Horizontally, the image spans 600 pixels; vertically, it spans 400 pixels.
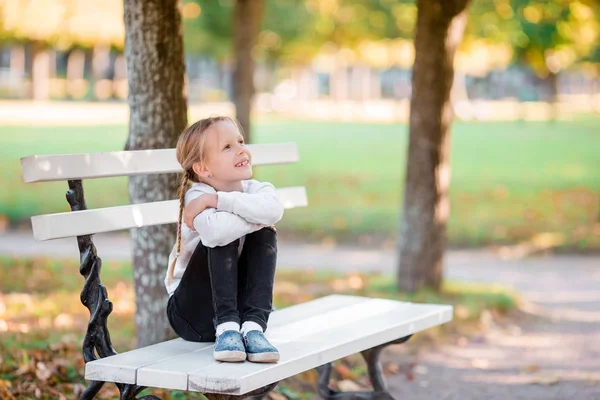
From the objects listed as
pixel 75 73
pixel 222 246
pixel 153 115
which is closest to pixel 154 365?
pixel 222 246

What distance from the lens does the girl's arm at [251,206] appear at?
3590 millimetres

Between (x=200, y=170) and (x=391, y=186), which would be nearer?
(x=200, y=170)

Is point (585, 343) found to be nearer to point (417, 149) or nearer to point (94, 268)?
point (417, 149)

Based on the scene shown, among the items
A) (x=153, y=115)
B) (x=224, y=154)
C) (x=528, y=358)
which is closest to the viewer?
(x=224, y=154)

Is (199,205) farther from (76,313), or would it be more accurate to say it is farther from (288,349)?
(76,313)

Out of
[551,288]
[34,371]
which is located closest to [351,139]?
[551,288]

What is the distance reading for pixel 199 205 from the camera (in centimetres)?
366

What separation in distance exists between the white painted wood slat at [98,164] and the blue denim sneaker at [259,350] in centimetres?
95

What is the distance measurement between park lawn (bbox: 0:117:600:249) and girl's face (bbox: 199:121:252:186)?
8.03 meters

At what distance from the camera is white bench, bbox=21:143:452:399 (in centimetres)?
324

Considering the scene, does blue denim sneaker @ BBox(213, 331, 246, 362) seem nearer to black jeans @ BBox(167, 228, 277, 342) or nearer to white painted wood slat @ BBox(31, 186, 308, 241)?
black jeans @ BBox(167, 228, 277, 342)

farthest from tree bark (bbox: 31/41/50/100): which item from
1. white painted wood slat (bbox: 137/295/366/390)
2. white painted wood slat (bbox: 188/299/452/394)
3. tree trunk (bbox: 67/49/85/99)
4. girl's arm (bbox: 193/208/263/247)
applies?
white painted wood slat (bbox: 137/295/366/390)

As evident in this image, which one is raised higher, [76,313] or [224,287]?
[224,287]

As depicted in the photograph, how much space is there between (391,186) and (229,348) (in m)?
12.8
